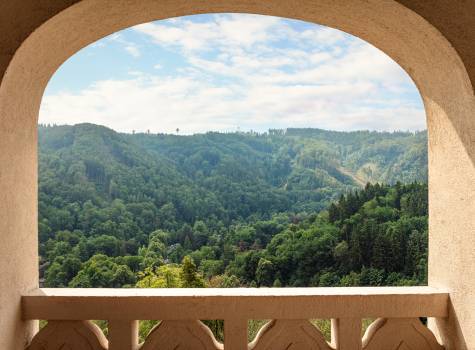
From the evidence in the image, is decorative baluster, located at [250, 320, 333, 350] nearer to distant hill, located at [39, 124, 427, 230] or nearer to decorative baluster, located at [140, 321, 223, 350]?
decorative baluster, located at [140, 321, 223, 350]

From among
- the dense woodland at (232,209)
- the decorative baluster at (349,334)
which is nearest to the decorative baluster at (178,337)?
the decorative baluster at (349,334)

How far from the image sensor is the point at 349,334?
1.80 m

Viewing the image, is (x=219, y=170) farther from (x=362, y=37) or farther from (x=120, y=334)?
(x=120, y=334)

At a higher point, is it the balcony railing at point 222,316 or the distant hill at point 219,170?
the distant hill at point 219,170

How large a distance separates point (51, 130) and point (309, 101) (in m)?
11.9

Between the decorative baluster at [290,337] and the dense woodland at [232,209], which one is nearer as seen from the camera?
the decorative baluster at [290,337]

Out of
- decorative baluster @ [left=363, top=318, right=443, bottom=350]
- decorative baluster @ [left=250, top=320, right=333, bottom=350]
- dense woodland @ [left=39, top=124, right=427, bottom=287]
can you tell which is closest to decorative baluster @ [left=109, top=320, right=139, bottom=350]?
decorative baluster @ [left=250, top=320, right=333, bottom=350]

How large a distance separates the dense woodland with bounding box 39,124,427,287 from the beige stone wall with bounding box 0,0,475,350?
1283 mm

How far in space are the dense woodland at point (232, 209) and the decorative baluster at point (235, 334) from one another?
168cm

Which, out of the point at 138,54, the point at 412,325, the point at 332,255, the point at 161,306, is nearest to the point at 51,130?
the point at 332,255

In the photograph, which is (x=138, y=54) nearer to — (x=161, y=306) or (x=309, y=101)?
(x=309, y=101)

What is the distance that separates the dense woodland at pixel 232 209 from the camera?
11.5 feet

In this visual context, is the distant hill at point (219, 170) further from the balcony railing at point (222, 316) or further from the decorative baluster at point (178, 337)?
the decorative baluster at point (178, 337)

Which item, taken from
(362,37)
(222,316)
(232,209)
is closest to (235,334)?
(222,316)
